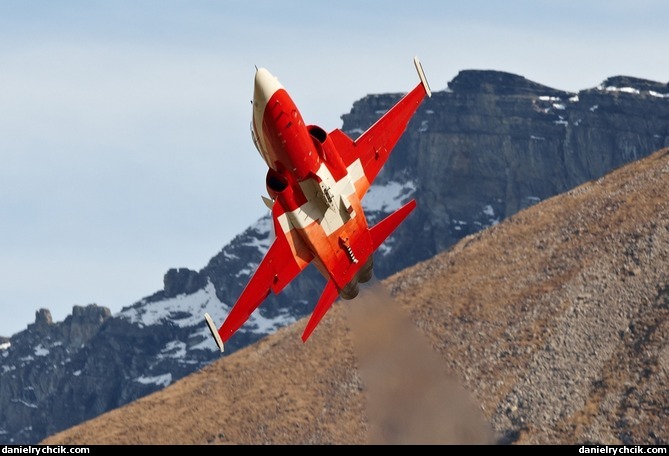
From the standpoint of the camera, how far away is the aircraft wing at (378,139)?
58406mm

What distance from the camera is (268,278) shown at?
189 ft

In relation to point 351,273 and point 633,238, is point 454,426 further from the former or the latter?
point 351,273

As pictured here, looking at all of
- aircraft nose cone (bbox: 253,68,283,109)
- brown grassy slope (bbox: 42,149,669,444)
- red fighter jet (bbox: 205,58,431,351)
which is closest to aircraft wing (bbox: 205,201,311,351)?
red fighter jet (bbox: 205,58,431,351)

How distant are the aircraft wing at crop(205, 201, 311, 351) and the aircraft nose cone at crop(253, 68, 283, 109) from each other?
6917 millimetres

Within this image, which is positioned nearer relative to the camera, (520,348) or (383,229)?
(383,229)

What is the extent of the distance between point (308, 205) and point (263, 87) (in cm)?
646

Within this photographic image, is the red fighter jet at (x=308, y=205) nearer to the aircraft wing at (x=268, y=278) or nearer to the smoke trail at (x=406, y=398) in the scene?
the aircraft wing at (x=268, y=278)

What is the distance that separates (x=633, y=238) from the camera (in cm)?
15312

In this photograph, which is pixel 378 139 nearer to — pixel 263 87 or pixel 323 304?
pixel 323 304

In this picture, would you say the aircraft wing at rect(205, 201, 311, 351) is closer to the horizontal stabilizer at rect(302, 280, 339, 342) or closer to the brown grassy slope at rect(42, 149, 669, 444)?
the horizontal stabilizer at rect(302, 280, 339, 342)

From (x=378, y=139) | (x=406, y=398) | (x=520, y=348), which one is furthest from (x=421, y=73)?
(x=520, y=348)

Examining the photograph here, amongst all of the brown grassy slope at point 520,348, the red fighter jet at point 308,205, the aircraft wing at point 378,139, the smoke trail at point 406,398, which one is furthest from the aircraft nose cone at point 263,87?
the brown grassy slope at point 520,348

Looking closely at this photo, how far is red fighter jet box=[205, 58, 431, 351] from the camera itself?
5188cm
